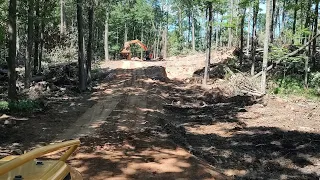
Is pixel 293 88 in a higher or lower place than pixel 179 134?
higher

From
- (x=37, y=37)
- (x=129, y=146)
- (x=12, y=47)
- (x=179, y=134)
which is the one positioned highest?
(x=37, y=37)

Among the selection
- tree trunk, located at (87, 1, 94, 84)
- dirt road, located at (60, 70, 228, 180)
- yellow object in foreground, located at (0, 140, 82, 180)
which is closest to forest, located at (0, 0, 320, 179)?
dirt road, located at (60, 70, 228, 180)

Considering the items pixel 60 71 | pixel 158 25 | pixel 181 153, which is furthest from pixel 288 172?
pixel 158 25

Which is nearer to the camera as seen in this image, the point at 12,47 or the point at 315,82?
the point at 12,47

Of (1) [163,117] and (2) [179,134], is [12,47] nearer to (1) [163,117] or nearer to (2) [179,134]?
(1) [163,117]

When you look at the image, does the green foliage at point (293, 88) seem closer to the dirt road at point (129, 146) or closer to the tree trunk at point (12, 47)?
the dirt road at point (129, 146)

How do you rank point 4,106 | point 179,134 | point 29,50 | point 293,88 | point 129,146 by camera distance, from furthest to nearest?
point 293,88, point 29,50, point 4,106, point 179,134, point 129,146

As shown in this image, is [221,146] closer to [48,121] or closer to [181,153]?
[181,153]

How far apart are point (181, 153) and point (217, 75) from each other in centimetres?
2169

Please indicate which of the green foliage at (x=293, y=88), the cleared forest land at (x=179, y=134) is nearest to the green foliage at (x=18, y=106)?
the cleared forest land at (x=179, y=134)

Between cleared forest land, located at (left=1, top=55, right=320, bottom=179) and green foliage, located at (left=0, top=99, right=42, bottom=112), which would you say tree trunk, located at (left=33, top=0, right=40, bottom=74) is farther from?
green foliage, located at (left=0, top=99, right=42, bottom=112)

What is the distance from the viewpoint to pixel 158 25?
7525cm

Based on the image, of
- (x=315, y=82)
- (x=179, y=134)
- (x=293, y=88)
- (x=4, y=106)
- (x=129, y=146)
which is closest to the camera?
(x=129, y=146)

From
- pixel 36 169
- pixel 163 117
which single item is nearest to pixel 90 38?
pixel 163 117
